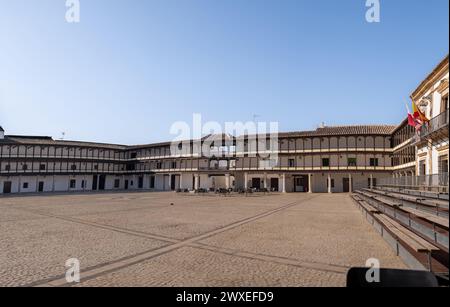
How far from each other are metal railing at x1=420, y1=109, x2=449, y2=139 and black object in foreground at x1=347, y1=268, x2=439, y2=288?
50.7 ft

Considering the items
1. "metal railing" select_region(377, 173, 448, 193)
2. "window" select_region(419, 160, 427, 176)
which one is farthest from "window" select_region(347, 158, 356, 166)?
"metal railing" select_region(377, 173, 448, 193)

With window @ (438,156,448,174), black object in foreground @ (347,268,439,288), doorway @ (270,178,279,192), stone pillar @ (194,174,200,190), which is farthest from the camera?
stone pillar @ (194,174,200,190)

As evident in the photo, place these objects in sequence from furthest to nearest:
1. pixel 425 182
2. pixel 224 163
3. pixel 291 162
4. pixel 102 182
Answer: pixel 102 182
pixel 224 163
pixel 291 162
pixel 425 182

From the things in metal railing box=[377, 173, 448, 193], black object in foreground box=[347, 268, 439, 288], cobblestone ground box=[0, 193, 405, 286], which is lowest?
cobblestone ground box=[0, 193, 405, 286]

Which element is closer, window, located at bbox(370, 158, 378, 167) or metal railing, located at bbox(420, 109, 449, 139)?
metal railing, located at bbox(420, 109, 449, 139)

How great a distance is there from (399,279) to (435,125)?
706 inches

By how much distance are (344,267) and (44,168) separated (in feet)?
194

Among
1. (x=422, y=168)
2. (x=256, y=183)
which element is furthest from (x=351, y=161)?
(x=422, y=168)

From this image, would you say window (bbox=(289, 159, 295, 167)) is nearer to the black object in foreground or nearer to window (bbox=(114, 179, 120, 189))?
window (bbox=(114, 179, 120, 189))

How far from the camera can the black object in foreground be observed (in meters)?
2.46

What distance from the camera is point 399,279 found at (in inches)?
99.2

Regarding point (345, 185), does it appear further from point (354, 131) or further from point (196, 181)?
point (196, 181)

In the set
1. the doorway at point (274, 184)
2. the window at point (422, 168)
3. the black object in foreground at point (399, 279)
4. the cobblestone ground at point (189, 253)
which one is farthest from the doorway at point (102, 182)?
the black object in foreground at point (399, 279)
